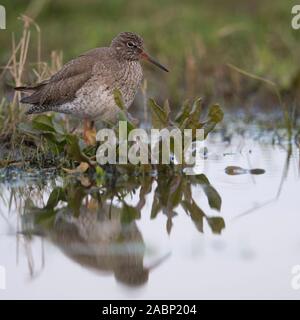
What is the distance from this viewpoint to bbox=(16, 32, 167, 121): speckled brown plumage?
725cm

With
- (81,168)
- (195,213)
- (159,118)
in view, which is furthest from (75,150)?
(195,213)

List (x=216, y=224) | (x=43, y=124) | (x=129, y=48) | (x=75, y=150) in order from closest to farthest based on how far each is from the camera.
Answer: (x=216, y=224)
(x=75, y=150)
(x=43, y=124)
(x=129, y=48)

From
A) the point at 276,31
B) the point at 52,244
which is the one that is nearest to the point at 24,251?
the point at 52,244

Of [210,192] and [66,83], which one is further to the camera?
[66,83]

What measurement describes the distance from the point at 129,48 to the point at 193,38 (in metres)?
3.78

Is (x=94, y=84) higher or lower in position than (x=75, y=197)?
higher

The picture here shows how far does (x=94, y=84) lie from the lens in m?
7.26

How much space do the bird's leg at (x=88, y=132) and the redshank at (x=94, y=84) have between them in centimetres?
10

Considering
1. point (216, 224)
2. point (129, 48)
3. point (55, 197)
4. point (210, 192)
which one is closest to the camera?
point (216, 224)

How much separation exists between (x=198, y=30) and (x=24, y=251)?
719 cm

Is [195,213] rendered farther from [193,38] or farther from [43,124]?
[193,38]

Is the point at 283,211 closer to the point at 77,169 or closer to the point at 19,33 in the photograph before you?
the point at 77,169

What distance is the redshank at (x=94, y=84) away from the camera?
725 centimetres

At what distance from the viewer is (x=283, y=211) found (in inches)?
236
